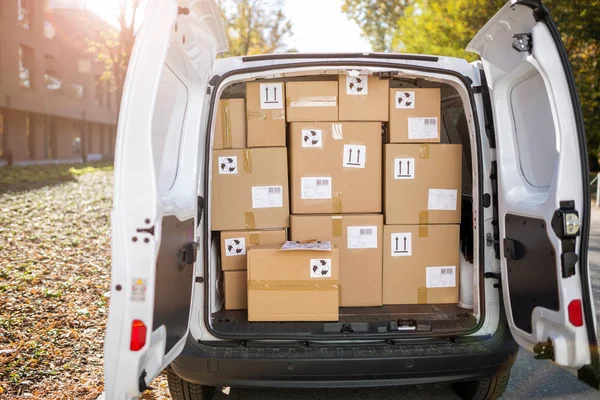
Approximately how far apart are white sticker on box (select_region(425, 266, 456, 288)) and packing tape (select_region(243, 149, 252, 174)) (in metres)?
1.34

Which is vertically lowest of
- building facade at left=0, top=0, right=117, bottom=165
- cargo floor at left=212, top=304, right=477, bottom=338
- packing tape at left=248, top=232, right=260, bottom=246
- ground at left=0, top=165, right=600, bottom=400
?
ground at left=0, top=165, right=600, bottom=400

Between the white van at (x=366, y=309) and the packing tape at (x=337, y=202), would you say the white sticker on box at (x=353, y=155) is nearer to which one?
the packing tape at (x=337, y=202)

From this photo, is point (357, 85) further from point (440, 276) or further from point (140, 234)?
point (140, 234)

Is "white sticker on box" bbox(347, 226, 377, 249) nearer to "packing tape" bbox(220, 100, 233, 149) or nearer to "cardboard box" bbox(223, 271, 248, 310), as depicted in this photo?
"cardboard box" bbox(223, 271, 248, 310)

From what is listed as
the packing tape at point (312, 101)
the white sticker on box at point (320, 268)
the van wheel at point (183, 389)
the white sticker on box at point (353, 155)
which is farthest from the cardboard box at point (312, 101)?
the van wheel at point (183, 389)

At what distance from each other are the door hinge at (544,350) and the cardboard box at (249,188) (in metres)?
1.67

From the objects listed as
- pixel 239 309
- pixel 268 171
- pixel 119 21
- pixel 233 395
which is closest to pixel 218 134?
pixel 268 171

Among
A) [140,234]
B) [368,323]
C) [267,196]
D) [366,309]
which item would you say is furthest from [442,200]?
[140,234]

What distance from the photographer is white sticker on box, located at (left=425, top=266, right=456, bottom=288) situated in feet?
11.1

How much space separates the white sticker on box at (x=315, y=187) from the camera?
3.38 meters

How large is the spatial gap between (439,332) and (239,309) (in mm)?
1292

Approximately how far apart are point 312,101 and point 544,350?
1.98 meters

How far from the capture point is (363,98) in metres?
3.38

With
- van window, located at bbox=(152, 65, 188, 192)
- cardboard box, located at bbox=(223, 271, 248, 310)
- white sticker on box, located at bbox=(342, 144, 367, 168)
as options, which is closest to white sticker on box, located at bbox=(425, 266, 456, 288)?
white sticker on box, located at bbox=(342, 144, 367, 168)
